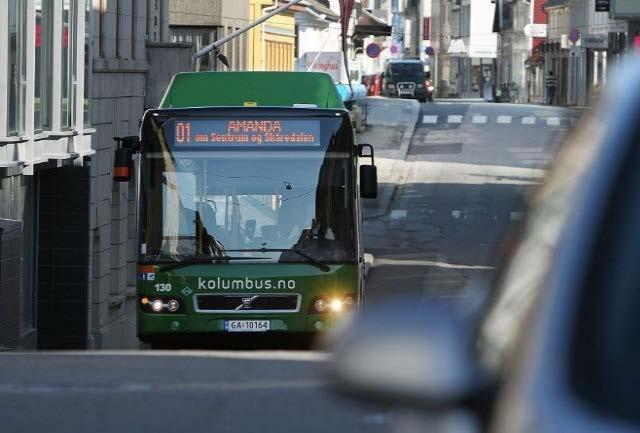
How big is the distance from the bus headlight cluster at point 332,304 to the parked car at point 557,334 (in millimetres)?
14729

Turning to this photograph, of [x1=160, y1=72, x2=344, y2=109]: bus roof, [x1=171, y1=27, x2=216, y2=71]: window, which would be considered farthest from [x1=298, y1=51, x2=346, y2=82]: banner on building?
[x1=160, y1=72, x2=344, y2=109]: bus roof

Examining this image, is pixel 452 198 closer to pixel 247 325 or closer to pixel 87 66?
pixel 87 66

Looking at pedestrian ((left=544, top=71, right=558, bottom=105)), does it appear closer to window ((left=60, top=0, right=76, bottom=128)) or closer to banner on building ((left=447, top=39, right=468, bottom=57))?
banner on building ((left=447, top=39, right=468, bottom=57))

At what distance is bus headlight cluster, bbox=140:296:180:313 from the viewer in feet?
56.9

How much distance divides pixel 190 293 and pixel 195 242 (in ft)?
1.91

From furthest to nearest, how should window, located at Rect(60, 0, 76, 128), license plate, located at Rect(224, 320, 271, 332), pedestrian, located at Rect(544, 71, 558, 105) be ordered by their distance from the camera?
1. pedestrian, located at Rect(544, 71, 558, 105)
2. window, located at Rect(60, 0, 76, 128)
3. license plate, located at Rect(224, 320, 271, 332)

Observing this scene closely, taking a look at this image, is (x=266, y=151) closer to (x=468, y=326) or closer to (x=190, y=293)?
(x=190, y=293)

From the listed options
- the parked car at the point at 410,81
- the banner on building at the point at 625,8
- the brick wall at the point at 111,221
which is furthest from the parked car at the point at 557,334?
the parked car at the point at 410,81

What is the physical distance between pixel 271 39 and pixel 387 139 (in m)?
5.30

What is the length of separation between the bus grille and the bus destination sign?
5.11ft

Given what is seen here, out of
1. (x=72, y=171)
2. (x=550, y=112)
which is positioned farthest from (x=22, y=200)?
(x=550, y=112)

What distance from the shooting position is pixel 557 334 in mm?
2076

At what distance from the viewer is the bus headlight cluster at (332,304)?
17234 millimetres

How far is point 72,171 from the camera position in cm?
2627
